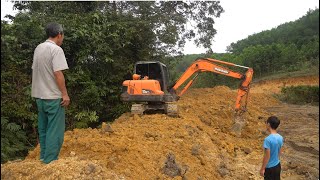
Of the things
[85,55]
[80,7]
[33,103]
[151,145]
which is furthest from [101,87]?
[151,145]

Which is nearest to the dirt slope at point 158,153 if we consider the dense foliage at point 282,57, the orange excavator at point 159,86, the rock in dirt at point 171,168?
the rock in dirt at point 171,168

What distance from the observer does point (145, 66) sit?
11703mm

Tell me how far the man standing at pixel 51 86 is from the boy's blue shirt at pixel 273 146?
2.79 metres

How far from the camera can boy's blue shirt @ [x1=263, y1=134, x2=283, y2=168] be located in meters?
4.98

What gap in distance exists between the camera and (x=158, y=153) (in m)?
6.06

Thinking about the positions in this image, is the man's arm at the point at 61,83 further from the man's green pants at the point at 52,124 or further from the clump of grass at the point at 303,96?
the clump of grass at the point at 303,96

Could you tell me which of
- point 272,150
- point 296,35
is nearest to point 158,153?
point 272,150

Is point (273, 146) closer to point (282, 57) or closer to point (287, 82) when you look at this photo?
point (287, 82)

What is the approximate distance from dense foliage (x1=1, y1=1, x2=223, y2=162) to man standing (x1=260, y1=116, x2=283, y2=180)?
461 centimetres

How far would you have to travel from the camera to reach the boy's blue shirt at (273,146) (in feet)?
16.3

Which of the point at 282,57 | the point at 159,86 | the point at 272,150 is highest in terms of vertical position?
the point at 282,57

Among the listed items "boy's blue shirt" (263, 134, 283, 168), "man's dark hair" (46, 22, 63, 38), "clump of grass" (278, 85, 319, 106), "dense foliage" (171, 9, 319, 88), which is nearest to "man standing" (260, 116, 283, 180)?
"boy's blue shirt" (263, 134, 283, 168)

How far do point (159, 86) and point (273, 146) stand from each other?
615 centimetres

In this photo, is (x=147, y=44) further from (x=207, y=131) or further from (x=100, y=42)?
(x=207, y=131)
